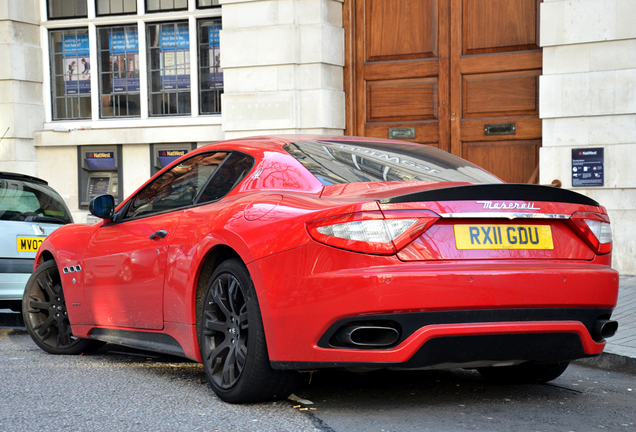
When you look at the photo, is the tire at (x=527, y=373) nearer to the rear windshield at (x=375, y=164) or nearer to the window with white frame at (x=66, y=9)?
the rear windshield at (x=375, y=164)

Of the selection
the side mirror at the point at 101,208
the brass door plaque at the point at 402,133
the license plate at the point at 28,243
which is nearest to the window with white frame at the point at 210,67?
the brass door plaque at the point at 402,133

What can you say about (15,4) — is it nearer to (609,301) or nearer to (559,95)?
(559,95)

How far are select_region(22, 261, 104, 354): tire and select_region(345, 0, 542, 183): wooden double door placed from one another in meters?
6.24

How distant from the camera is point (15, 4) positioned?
13148 millimetres

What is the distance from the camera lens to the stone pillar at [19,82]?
42.9 ft

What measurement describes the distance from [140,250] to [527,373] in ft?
7.82

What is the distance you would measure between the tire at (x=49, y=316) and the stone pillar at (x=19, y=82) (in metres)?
7.44

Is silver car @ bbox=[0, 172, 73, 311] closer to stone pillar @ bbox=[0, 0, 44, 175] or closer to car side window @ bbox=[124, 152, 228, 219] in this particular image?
car side window @ bbox=[124, 152, 228, 219]

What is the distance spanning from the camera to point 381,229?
367 centimetres

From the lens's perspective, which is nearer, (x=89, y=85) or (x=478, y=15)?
(x=478, y=15)

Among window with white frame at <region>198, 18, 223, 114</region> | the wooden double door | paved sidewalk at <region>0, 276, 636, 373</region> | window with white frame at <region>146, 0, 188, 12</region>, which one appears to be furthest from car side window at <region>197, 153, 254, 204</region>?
window with white frame at <region>146, 0, 188, 12</region>

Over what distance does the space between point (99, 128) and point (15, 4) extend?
233 cm

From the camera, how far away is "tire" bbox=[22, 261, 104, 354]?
6.06m

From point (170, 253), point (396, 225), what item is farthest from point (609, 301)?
A: point (170, 253)
